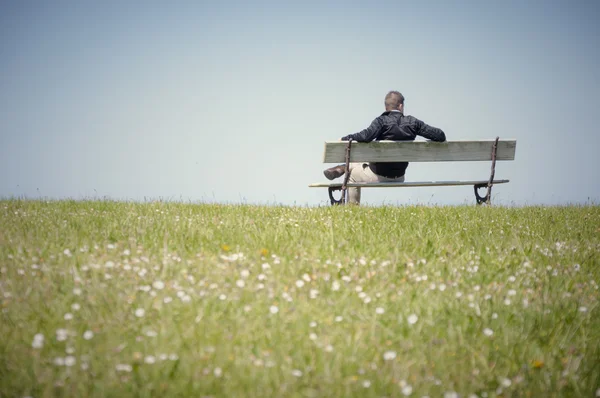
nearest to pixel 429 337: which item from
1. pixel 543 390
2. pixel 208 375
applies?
pixel 543 390

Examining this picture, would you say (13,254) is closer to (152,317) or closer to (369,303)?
(152,317)

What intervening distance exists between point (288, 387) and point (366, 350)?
61 centimetres

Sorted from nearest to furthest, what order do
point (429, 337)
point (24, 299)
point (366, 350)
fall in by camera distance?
point (366, 350), point (429, 337), point (24, 299)

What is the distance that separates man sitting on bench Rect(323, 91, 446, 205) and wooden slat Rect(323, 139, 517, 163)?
26cm

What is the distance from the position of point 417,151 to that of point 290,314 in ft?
22.8

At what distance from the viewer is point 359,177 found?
9.90 metres

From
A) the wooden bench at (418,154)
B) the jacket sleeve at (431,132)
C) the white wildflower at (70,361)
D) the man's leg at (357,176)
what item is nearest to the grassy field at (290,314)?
the white wildflower at (70,361)

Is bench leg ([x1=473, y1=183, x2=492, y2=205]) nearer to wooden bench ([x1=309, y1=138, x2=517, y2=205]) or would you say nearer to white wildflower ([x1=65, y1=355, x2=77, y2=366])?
wooden bench ([x1=309, y1=138, x2=517, y2=205])

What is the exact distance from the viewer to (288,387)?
8.32ft

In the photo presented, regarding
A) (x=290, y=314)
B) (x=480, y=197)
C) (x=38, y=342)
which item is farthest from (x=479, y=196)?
(x=38, y=342)

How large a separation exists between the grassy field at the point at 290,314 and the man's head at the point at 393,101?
14.9 ft

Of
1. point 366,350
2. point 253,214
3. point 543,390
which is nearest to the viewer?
point 543,390

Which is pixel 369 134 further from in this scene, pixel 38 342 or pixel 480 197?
pixel 38 342

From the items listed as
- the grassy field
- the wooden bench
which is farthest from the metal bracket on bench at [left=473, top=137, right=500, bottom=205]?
the grassy field
